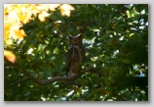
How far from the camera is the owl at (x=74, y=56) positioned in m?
3.50

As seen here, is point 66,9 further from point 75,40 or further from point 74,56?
point 74,56

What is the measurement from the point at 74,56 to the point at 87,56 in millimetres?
95

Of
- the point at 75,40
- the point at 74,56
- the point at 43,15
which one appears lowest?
the point at 74,56

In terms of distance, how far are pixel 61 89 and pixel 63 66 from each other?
17 cm

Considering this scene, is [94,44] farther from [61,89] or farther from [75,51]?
[61,89]

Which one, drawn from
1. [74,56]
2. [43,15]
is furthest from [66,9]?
[74,56]

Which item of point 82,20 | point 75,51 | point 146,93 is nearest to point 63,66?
point 75,51

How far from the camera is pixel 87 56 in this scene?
351 centimetres

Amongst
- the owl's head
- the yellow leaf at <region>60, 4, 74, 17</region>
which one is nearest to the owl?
the owl's head

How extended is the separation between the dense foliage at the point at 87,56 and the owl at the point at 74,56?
0.11ft

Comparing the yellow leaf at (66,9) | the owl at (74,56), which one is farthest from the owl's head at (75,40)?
the yellow leaf at (66,9)

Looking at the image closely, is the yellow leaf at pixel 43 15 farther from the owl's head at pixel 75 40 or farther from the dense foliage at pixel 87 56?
the owl's head at pixel 75 40

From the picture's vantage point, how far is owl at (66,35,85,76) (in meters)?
3.50

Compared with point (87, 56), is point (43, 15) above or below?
above
